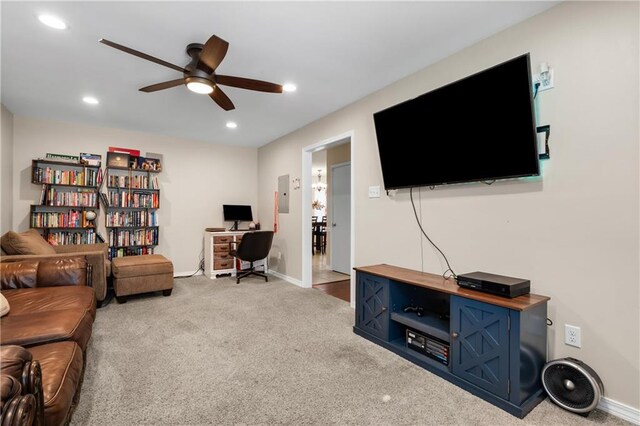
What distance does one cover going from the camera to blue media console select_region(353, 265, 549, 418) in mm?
1735

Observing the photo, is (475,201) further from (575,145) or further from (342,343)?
(342,343)

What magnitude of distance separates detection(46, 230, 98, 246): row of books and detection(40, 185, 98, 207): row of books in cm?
41

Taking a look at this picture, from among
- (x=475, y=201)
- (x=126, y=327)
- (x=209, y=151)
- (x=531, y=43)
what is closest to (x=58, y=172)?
(x=209, y=151)

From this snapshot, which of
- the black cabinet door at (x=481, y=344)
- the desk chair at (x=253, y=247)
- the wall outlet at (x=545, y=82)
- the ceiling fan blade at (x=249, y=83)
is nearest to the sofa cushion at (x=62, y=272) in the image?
the desk chair at (x=253, y=247)

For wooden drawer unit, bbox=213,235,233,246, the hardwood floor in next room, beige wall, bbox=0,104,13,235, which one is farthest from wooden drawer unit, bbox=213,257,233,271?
beige wall, bbox=0,104,13,235

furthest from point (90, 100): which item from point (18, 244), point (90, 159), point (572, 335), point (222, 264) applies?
point (572, 335)

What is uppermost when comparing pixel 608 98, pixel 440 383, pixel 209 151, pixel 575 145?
pixel 209 151

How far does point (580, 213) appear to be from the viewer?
1859mm

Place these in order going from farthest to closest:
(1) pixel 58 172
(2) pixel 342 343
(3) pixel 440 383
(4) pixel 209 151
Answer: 1. (4) pixel 209 151
2. (1) pixel 58 172
3. (2) pixel 342 343
4. (3) pixel 440 383

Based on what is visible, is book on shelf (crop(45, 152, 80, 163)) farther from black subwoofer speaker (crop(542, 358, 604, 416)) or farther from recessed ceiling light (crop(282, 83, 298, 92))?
black subwoofer speaker (crop(542, 358, 604, 416))

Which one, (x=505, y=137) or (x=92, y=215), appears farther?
(x=92, y=215)

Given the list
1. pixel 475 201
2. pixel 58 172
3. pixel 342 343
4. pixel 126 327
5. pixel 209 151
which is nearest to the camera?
pixel 475 201

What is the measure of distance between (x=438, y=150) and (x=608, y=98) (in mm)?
1018

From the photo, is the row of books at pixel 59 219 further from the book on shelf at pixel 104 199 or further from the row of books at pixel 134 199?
the row of books at pixel 134 199
